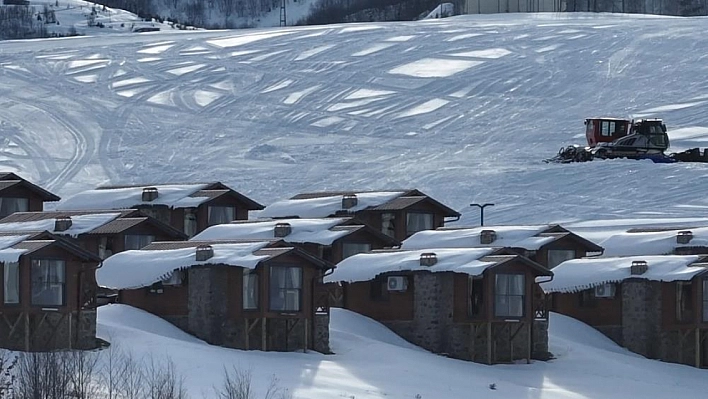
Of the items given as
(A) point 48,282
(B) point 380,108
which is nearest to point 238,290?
(A) point 48,282

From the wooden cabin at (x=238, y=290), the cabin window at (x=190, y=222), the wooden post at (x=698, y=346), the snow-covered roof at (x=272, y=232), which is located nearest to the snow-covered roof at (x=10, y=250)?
the wooden cabin at (x=238, y=290)

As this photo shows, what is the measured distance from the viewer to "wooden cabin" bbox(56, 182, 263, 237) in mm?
62625

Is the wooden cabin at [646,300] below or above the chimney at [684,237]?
below

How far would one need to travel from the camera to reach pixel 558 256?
58.2 metres

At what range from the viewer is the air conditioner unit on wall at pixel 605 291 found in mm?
55281

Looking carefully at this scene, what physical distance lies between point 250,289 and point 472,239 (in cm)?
1052

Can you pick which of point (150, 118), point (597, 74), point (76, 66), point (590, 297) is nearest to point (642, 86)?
point (597, 74)

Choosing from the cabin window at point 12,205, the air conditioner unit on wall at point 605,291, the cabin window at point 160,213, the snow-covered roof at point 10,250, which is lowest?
the air conditioner unit on wall at point 605,291

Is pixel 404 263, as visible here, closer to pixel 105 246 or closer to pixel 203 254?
pixel 203 254

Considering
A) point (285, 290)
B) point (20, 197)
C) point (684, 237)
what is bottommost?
point (285, 290)

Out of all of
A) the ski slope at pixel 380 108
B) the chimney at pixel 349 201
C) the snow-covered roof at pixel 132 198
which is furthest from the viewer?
the ski slope at pixel 380 108

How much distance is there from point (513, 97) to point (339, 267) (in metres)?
41.6

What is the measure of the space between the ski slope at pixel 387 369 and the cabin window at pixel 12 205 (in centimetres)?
1232

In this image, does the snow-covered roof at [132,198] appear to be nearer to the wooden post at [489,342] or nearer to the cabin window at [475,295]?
the cabin window at [475,295]
